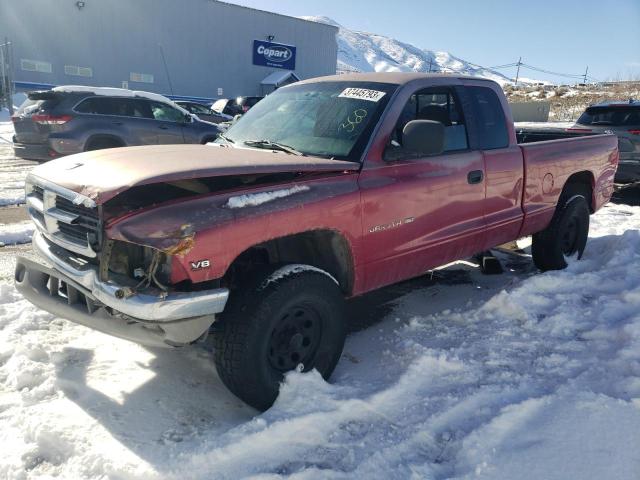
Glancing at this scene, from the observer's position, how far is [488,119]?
14.3ft

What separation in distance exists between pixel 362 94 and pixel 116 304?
218 cm

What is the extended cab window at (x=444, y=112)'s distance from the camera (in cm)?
382

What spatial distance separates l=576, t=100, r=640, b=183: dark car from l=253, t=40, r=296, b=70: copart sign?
2834cm

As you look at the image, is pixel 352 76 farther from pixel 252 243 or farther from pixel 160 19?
pixel 160 19

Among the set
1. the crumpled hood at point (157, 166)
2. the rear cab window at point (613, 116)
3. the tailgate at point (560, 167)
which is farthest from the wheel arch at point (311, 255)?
the rear cab window at point (613, 116)

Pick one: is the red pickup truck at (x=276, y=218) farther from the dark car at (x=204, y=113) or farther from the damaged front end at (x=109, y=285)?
the dark car at (x=204, y=113)

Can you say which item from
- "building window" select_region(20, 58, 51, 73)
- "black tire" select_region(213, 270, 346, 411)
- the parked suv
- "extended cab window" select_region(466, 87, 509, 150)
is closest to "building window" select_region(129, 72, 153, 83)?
"building window" select_region(20, 58, 51, 73)

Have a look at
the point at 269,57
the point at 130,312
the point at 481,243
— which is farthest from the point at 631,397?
the point at 269,57

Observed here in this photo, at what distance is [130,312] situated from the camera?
2.40m

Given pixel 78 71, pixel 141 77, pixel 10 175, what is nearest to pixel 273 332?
pixel 10 175

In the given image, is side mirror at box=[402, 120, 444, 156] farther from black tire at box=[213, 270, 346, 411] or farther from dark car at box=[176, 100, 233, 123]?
dark car at box=[176, 100, 233, 123]

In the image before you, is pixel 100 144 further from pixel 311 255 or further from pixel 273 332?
pixel 273 332

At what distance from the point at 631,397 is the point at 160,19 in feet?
106

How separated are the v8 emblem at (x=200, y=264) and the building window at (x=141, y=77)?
30.3m
